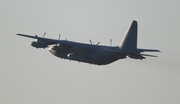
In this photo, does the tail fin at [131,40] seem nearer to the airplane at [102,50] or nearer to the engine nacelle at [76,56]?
the airplane at [102,50]

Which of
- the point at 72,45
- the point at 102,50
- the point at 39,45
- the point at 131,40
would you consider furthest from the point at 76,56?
the point at 131,40

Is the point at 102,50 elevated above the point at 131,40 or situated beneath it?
situated beneath

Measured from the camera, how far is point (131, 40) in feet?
186

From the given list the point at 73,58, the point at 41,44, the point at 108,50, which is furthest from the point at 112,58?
the point at 41,44

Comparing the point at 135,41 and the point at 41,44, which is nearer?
the point at 135,41

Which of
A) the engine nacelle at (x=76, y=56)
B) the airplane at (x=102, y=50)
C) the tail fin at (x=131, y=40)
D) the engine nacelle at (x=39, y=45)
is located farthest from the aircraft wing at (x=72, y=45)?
the tail fin at (x=131, y=40)

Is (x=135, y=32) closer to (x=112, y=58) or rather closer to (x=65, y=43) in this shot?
(x=112, y=58)

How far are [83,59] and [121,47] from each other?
15.3ft

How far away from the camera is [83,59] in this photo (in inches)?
2235

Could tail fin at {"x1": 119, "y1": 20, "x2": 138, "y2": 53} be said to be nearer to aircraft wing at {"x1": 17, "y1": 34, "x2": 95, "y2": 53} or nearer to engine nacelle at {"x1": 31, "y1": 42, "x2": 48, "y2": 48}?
aircraft wing at {"x1": 17, "y1": 34, "x2": 95, "y2": 53}

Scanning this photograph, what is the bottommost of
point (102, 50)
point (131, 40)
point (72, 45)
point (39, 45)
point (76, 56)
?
point (76, 56)

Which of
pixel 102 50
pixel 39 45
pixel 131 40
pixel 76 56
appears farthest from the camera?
pixel 39 45

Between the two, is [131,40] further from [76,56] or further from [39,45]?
[39,45]

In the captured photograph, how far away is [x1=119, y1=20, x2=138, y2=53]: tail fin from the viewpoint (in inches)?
2224
